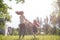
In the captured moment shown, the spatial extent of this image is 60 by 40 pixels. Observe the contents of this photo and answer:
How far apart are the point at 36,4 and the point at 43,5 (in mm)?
66

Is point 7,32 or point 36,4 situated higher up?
point 36,4

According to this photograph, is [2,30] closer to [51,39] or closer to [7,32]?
[7,32]

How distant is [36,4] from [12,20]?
0.88 ft

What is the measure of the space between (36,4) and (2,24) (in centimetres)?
37

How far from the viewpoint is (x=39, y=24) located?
1.26 metres

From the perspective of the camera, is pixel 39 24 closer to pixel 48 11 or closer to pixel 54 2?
pixel 48 11

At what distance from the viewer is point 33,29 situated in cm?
125

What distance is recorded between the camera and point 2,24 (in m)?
1.26

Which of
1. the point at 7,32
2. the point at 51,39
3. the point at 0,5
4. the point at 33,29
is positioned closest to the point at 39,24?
the point at 33,29

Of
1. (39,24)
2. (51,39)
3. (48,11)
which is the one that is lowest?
(51,39)

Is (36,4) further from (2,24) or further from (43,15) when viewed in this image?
(2,24)

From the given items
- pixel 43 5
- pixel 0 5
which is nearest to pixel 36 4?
pixel 43 5

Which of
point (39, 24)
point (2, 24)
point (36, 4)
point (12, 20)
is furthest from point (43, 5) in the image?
point (2, 24)

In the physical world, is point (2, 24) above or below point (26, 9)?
below
